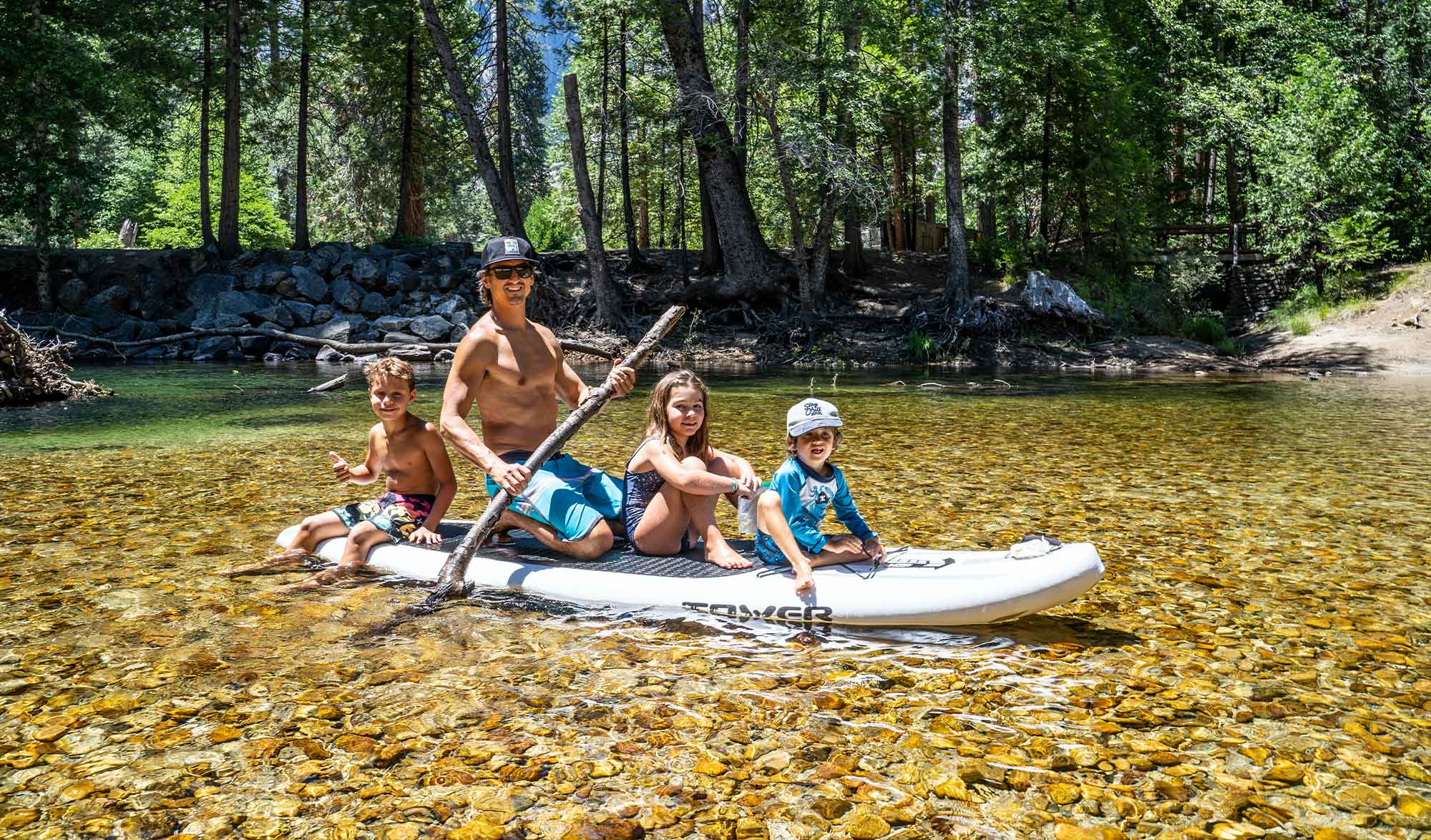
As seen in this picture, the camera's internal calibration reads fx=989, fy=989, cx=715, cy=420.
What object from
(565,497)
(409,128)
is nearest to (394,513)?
(565,497)

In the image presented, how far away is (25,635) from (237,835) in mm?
2165

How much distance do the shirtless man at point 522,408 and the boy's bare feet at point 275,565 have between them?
1032mm

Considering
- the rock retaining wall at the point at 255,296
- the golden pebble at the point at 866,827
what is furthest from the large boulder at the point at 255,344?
the golden pebble at the point at 866,827

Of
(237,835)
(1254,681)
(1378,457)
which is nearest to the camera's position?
(237,835)

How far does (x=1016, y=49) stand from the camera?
21.6m

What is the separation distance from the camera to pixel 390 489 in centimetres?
528

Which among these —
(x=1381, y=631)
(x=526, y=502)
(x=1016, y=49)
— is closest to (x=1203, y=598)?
(x=1381, y=631)

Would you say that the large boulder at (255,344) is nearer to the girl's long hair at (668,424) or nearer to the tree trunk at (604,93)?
the tree trunk at (604,93)

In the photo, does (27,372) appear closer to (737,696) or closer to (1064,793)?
(737,696)

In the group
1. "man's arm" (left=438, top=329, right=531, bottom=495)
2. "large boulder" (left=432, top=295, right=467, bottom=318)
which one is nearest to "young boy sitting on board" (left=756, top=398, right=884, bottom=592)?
"man's arm" (left=438, top=329, right=531, bottom=495)

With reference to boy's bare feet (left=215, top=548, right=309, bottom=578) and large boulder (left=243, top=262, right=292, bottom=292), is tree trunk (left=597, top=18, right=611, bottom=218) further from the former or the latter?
boy's bare feet (left=215, top=548, right=309, bottom=578)

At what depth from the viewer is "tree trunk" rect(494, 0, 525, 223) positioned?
21.9 metres

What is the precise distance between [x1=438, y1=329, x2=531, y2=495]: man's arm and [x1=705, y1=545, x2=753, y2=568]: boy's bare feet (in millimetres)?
911

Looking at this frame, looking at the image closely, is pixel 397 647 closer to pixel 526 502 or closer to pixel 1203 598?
pixel 526 502
